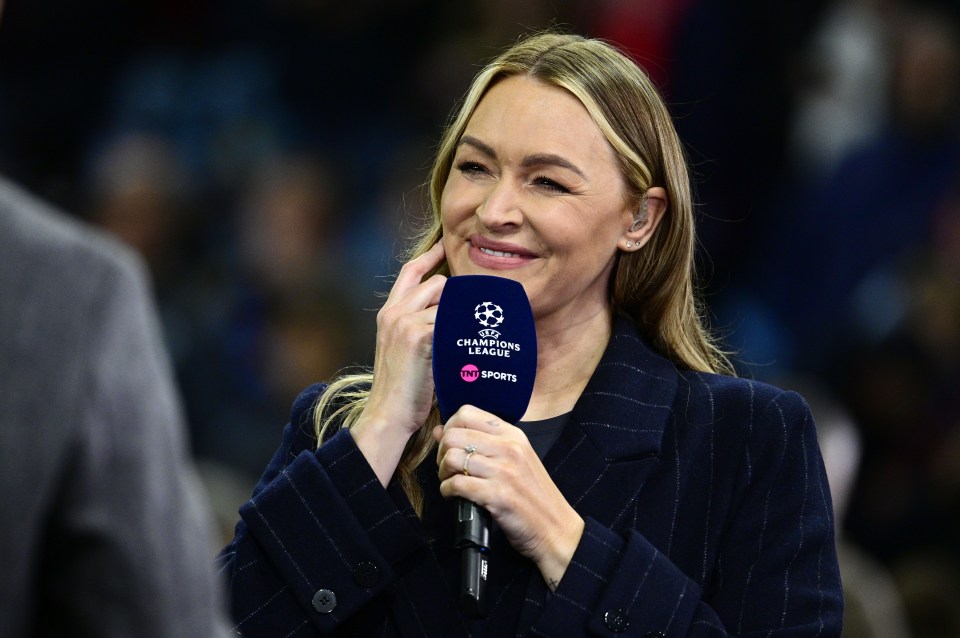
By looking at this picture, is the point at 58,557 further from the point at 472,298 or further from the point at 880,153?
the point at 880,153

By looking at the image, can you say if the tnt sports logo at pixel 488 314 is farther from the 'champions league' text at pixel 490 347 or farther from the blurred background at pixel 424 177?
the blurred background at pixel 424 177

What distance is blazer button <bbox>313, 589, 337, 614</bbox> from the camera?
2137 mm

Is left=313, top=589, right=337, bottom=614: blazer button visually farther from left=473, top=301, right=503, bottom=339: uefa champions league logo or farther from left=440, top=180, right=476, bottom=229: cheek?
left=440, top=180, right=476, bottom=229: cheek

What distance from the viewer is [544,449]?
7.78 feet

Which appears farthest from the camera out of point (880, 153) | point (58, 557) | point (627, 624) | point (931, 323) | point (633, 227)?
point (880, 153)

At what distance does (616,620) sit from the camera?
205 centimetres

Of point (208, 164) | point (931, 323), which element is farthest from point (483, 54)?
point (931, 323)

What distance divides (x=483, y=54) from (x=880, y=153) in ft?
4.80

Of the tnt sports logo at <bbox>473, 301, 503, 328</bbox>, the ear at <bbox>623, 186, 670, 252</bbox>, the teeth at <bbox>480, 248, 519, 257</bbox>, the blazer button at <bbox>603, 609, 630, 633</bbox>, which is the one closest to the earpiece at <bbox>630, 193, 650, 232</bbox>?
the ear at <bbox>623, 186, 670, 252</bbox>

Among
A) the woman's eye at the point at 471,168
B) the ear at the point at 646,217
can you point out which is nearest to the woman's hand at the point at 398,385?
the woman's eye at the point at 471,168

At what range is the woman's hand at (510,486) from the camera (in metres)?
1.97

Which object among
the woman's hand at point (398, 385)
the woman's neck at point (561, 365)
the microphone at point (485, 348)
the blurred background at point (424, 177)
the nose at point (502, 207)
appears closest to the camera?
the microphone at point (485, 348)

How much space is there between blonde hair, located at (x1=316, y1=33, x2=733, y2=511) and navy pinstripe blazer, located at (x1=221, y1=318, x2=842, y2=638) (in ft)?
0.64

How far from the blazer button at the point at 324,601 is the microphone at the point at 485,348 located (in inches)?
13.0
